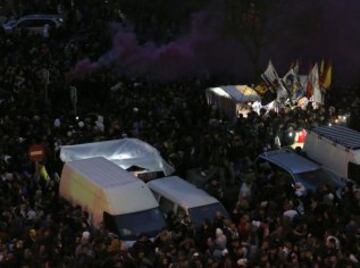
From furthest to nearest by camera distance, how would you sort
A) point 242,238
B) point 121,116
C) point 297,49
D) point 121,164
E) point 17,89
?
1. point 297,49
2. point 17,89
3. point 121,116
4. point 121,164
5. point 242,238

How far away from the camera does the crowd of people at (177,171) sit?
42.0ft

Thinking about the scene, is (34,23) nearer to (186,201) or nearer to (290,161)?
(290,161)

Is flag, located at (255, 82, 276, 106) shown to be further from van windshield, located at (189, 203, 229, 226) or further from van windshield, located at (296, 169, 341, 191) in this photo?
van windshield, located at (189, 203, 229, 226)

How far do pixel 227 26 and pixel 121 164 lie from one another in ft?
35.4

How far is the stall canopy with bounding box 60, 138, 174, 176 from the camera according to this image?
57.7 feet

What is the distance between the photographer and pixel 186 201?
49.4 ft

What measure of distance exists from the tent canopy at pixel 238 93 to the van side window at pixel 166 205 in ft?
24.0

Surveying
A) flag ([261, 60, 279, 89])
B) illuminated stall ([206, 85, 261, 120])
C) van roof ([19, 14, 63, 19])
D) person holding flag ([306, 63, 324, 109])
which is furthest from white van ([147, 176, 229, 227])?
van roof ([19, 14, 63, 19])

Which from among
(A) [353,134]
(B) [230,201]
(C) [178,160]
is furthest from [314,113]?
(B) [230,201]

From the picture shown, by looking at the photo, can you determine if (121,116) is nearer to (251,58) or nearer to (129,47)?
(129,47)

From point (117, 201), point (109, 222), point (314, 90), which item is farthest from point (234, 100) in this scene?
point (109, 222)

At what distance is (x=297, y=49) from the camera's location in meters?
27.7

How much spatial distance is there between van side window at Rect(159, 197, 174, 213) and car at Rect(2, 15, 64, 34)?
16.6 meters

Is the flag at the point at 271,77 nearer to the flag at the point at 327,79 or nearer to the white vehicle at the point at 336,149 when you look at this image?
the flag at the point at 327,79
